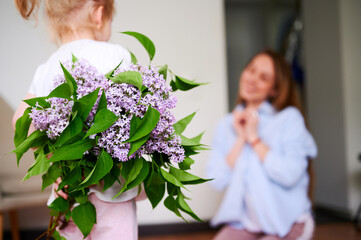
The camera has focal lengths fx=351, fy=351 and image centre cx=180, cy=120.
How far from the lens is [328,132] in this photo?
10.7ft

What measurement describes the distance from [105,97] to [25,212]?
1.88 metres

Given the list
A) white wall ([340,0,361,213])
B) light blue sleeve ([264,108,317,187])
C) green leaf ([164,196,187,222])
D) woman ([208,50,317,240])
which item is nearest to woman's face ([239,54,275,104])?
woman ([208,50,317,240])

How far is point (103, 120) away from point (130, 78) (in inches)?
3.7

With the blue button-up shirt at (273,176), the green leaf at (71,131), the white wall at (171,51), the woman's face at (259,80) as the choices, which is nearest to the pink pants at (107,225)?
the green leaf at (71,131)

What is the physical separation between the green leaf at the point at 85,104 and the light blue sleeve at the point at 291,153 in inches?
41.1

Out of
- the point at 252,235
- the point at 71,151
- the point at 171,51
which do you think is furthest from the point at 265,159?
the point at 71,151

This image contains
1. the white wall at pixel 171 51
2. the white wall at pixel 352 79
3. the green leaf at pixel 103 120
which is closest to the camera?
the green leaf at pixel 103 120

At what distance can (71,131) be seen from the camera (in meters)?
0.59

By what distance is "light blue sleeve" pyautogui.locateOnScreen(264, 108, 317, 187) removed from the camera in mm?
1457

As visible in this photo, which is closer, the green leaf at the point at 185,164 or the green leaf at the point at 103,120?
the green leaf at the point at 103,120

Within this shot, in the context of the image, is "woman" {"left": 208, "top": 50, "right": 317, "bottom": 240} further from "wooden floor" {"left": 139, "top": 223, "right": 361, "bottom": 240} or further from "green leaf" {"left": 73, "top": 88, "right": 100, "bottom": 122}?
"green leaf" {"left": 73, "top": 88, "right": 100, "bottom": 122}

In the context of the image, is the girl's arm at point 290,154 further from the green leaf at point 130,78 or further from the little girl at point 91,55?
the green leaf at point 130,78

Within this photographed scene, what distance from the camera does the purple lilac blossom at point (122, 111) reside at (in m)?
0.61

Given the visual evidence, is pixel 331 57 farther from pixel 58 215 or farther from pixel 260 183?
pixel 58 215
